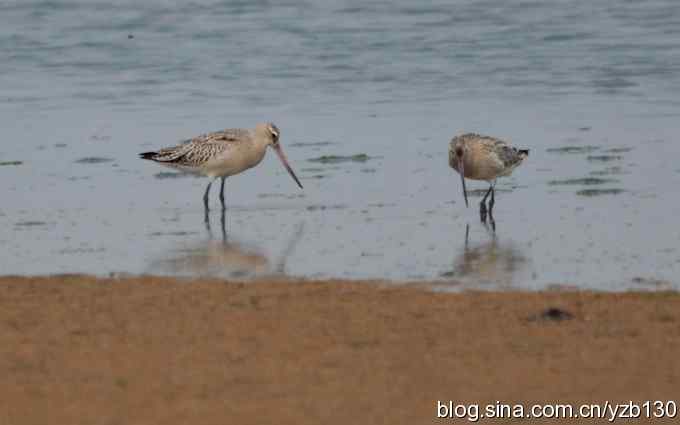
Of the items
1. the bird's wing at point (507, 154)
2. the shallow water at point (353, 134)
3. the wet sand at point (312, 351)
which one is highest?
the wet sand at point (312, 351)

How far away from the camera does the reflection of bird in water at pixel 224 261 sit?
1210cm

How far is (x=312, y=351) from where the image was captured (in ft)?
29.6

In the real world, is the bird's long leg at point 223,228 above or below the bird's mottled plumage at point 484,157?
below

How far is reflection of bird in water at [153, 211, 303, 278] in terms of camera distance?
39.7 ft

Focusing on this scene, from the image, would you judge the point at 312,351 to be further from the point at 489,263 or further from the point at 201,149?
the point at 201,149

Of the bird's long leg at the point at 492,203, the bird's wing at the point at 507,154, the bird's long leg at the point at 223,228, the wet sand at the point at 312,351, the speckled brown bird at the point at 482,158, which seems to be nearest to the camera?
the wet sand at the point at 312,351

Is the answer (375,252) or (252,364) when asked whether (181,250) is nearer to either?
(375,252)

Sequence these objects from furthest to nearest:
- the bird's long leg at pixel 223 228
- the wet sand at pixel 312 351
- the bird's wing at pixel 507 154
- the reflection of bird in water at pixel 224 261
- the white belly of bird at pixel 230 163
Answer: the white belly of bird at pixel 230 163 → the bird's wing at pixel 507 154 → the bird's long leg at pixel 223 228 → the reflection of bird in water at pixel 224 261 → the wet sand at pixel 312 351

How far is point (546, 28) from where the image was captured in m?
28.6

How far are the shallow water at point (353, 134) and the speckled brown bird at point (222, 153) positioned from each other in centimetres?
29

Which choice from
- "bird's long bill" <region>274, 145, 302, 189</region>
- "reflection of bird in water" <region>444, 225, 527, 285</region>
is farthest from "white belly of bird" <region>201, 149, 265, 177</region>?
"reflection of bird in water" <region>444, 225, 527, 285</region>

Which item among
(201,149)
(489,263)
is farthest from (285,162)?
(489,263)

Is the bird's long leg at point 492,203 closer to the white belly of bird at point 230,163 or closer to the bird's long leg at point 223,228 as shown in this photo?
the bird's long leg at point 223,228

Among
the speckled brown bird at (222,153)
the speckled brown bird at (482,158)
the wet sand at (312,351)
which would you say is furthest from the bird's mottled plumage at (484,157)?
the wet sand at (312,351)
